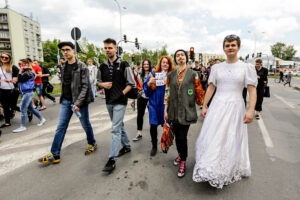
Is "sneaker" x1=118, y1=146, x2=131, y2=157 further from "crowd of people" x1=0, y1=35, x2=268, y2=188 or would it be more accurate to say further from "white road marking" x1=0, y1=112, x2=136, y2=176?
"white road marking" x1=0, y1=112, x2=136, y2=176

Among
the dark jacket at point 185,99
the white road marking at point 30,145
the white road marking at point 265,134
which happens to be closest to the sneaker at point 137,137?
the white road marking at point 30,145

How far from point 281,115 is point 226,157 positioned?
5.56 m

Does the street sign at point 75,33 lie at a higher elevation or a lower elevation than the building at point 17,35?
lower

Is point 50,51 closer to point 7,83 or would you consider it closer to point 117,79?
point 7,83

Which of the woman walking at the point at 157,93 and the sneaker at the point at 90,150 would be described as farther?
the sneaker at the point at 90,150

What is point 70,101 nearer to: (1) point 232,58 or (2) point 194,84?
(2) point 194,84

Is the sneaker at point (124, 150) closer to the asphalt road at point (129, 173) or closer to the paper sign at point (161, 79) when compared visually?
the asphalt road at point (129, 173)

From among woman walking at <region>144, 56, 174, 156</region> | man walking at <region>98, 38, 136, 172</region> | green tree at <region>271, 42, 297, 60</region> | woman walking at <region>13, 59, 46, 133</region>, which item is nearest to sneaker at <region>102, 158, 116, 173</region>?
man walking at <region>98, 38, 136, 172</region>

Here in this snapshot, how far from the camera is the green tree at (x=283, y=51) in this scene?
79875 mm

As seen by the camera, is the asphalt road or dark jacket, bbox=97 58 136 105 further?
dark jacket, bbox=97 58 136 105

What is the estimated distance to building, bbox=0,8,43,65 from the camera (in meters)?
48.8

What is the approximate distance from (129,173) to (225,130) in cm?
152

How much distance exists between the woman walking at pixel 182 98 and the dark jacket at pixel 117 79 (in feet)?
2.30

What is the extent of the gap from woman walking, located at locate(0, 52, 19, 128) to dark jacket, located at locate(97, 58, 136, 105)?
339 centimetres
